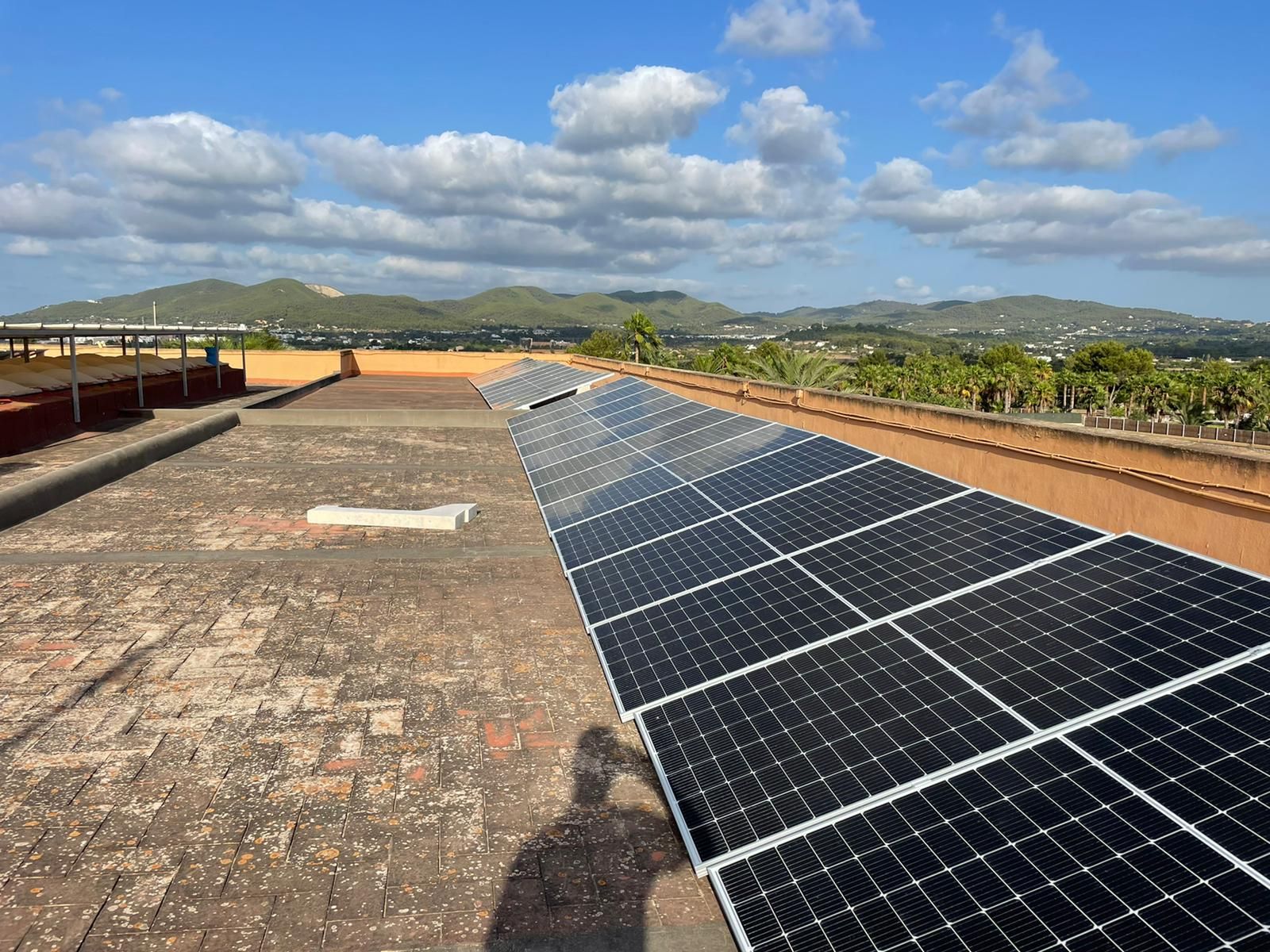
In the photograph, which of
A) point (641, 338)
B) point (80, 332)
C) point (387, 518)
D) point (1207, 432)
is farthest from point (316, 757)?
point (641, 338)

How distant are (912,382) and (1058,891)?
94.1 metres

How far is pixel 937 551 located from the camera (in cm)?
968

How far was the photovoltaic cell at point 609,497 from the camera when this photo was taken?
16547 mm

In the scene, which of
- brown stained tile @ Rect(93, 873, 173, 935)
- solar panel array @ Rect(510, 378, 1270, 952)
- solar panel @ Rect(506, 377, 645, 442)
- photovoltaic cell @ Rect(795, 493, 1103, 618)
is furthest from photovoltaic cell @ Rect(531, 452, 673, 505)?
brown stained tile @ Rect(93, 873, 173, 935)

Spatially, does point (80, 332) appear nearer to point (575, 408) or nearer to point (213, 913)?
point (575, 408)

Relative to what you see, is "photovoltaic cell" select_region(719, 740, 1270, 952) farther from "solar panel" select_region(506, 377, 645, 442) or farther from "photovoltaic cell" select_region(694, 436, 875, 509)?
"solar panel" select_region(506, 377, 645, 442)

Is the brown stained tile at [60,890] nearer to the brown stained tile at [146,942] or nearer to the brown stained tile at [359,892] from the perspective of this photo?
the brown stained tile at [146,942]

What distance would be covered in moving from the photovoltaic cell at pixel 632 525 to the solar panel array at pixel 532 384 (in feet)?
66.8

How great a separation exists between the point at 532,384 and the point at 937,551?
3639 cm

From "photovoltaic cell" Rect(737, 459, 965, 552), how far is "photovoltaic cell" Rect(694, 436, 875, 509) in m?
0.47

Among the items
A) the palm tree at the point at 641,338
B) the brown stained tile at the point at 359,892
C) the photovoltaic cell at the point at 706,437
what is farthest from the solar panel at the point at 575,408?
the palm tree at the point at 641,338

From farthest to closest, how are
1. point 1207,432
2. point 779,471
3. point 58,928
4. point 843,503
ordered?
point 1207,432
point 779,471
point 843,503
point 58,928

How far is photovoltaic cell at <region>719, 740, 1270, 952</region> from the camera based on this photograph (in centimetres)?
477

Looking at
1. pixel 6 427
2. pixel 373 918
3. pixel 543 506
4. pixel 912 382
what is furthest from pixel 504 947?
pixel 912 382
